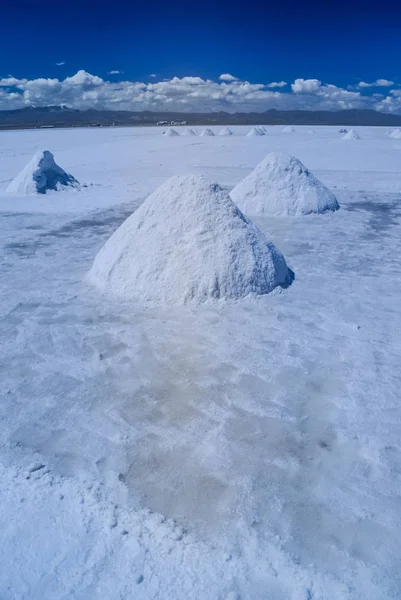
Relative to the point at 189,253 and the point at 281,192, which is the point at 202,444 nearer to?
the point at 189,253

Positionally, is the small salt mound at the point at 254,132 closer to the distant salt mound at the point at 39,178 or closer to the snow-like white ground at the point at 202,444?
the distant salt mound at the point at 39,178

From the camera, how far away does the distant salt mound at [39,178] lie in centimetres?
1102

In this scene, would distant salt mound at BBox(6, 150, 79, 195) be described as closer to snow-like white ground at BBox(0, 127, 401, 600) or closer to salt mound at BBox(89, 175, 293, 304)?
snow-like white ground at BBox(0, 127, 401, 600)

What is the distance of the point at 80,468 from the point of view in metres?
2.49

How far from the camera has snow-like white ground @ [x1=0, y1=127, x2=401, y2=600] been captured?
1948mm

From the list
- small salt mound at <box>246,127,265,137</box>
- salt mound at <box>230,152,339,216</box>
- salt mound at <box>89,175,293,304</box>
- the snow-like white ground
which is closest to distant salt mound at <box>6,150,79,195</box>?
salt mound at <box>230,152,339,216</box>

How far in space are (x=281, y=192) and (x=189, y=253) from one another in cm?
450

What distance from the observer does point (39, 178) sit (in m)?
11.1

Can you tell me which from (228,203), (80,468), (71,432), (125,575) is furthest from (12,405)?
(228,203)

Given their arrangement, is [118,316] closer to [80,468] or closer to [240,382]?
[240,382]

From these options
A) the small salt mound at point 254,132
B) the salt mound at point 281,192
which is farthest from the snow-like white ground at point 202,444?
the small salt mound at point 254,132

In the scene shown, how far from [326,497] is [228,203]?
137 inches

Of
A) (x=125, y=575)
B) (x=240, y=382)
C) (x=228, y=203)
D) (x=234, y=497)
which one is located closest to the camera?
(x=125, y=575)

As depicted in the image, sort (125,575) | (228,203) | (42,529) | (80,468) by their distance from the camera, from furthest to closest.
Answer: (228,203) → (80,468) → (42,529) → (125,575)
